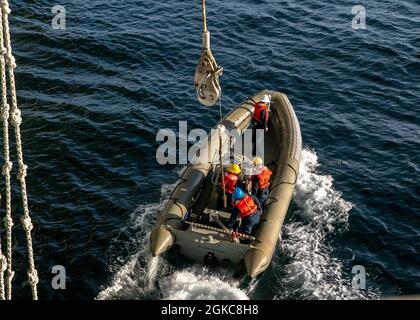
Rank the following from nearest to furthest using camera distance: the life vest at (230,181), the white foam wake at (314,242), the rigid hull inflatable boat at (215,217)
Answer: the rigid hull inflatable boat at (215,217) < the white foam wake at (314,242) < the life vest at (230,181)

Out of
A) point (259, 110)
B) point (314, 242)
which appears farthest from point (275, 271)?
point (259, 110)

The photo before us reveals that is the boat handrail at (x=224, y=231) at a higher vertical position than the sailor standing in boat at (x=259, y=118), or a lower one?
lower

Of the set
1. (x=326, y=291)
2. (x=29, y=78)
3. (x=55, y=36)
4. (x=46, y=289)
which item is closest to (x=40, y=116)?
(x=29, y=78)

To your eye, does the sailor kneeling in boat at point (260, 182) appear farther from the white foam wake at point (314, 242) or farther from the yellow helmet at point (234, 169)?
the white foam wake at point (314, 242)

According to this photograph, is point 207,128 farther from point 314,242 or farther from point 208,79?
point 208,79

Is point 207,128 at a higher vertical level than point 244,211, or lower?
higher

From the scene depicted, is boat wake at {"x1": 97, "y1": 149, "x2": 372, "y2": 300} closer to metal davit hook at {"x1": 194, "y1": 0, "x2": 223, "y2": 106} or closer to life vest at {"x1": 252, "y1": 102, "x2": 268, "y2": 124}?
life vest at {"x1": 252, "y1": 102, "x2": 268, "y2": 124}

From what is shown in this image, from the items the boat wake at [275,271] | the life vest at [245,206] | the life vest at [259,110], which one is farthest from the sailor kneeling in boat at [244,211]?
the life vest at [259,110]

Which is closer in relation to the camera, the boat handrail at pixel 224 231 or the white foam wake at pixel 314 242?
the boat handrail at pixel 224 231
